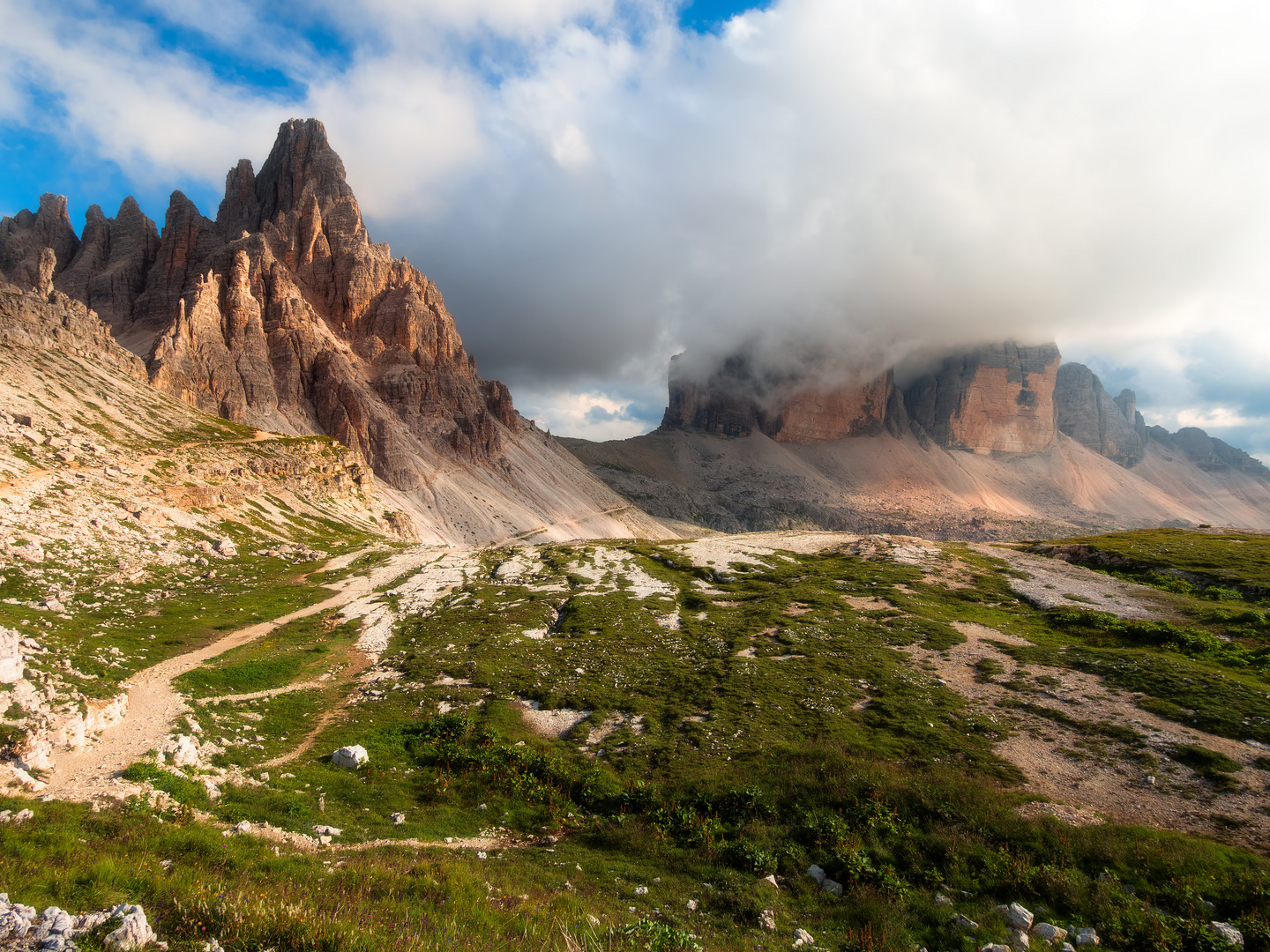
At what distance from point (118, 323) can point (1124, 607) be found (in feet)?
728

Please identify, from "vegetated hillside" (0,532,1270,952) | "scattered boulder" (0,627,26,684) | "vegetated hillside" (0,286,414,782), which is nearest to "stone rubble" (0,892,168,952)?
"vegetated hillside" (0,532,1270,952)

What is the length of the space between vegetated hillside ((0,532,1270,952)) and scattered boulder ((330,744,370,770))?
39cm

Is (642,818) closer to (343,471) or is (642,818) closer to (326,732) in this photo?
(326,732)

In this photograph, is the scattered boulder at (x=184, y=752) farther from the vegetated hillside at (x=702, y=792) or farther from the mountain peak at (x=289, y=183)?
the mountain peak at (x=289, y=183)

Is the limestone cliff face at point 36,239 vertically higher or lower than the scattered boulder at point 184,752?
higher

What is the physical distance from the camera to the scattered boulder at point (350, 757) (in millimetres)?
20469

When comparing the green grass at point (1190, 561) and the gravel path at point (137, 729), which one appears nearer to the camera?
the gravel path at point (137, 729)

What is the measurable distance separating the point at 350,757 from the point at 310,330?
6524 inches

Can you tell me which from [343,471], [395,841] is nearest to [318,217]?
[343,471]

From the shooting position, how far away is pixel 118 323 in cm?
15925

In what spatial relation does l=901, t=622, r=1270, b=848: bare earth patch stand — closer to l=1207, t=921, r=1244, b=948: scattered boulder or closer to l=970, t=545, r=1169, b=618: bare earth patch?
l=1207, t=921, r=1244, b=948: scattered boulder

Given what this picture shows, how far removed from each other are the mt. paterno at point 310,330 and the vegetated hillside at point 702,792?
10440 centimetres

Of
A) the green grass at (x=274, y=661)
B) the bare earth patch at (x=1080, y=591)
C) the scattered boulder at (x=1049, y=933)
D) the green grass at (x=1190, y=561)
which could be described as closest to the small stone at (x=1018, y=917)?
the scattered boulder at (x=1049, y=933)

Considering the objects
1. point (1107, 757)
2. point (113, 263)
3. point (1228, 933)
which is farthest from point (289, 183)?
point (1228, 933)
